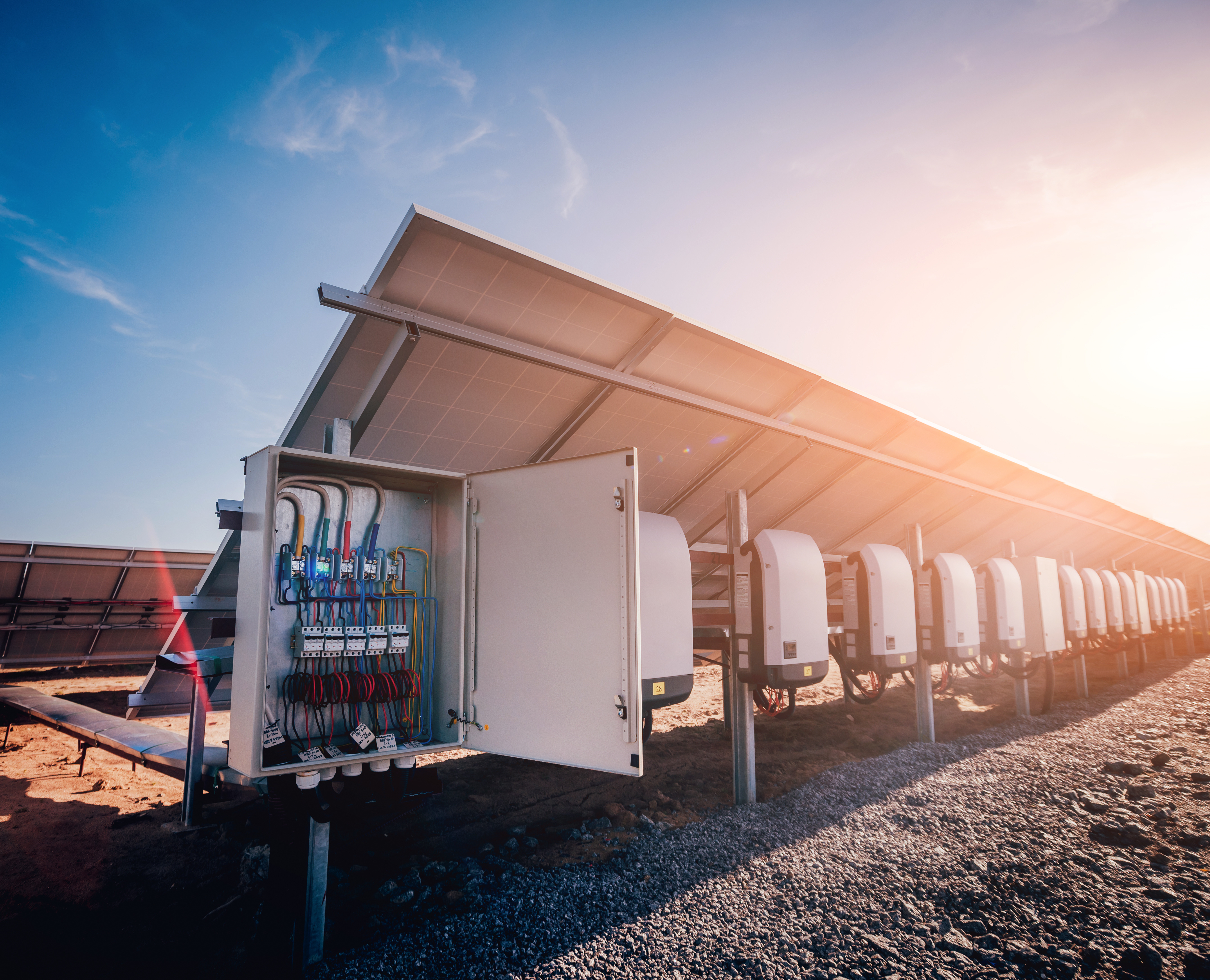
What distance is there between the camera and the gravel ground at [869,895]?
3295 millimetres

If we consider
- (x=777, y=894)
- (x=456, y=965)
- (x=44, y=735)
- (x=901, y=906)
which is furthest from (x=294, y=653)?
(x=44, y=735)

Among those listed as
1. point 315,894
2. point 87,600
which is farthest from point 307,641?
point 87,600

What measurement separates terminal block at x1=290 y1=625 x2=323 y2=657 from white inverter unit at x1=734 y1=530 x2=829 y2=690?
4.16 metres

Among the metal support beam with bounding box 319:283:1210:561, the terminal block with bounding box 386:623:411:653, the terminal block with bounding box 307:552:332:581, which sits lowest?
the terminal block with bounding box 386:623:411:653

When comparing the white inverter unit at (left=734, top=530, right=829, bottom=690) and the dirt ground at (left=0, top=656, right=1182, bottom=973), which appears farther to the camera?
the white inverter unit at (left=734, top=530, right=829, bottom=690)

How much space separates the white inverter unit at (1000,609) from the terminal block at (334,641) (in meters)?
9.64

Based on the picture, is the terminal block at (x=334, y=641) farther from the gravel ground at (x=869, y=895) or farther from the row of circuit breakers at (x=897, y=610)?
the row of circuit breakers at (x=897, y=610)

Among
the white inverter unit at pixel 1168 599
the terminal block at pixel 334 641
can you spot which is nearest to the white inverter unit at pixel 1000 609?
the terminal block at pixel 334 641

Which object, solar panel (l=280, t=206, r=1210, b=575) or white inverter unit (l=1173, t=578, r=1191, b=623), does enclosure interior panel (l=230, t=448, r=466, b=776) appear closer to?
solar panel (l=280, t=206, r=1210, b=575)

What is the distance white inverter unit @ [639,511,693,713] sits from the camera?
4879 mm

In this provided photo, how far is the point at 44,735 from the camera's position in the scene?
30.7 ft

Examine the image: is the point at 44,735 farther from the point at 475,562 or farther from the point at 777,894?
the point at 777,894

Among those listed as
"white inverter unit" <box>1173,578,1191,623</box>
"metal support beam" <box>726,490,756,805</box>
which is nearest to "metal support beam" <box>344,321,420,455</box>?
"metal support beam" <box>726,490,756,805</box>

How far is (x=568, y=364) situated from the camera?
5.21m
